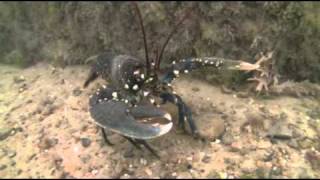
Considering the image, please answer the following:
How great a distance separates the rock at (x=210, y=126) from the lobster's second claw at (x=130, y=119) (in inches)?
20.8

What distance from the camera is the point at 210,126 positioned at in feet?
15.3

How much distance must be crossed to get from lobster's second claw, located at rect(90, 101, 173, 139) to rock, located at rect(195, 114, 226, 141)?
0.53 metres

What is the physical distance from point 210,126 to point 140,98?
808 mm

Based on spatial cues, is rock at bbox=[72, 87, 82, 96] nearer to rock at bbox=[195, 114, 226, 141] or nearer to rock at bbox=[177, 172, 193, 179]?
rock at bbox=[195, 114, 226, 141]

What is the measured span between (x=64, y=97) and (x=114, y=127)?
1.68 m

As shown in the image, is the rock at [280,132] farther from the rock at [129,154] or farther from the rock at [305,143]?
the rock at [129,154]

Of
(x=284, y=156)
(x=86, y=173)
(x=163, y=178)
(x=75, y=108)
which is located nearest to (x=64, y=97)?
(x=75, y=108)

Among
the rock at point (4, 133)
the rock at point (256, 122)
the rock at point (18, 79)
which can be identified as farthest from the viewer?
the rock at point (18, 79)

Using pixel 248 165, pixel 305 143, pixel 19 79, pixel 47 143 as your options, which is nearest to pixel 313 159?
pixel 305 143

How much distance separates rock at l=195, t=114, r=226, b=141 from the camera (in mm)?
4590

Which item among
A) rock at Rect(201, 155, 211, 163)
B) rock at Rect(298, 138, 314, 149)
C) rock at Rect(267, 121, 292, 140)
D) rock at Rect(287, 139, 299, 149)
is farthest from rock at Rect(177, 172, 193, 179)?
rock at Rect(298, 138, 314, 149)

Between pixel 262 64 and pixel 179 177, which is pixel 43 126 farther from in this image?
pixel 262 64

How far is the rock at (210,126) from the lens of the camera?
4.59 metres

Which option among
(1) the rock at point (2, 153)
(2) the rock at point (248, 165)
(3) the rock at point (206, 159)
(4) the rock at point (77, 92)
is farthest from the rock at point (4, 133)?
(2) the rock at point (248, 165)
